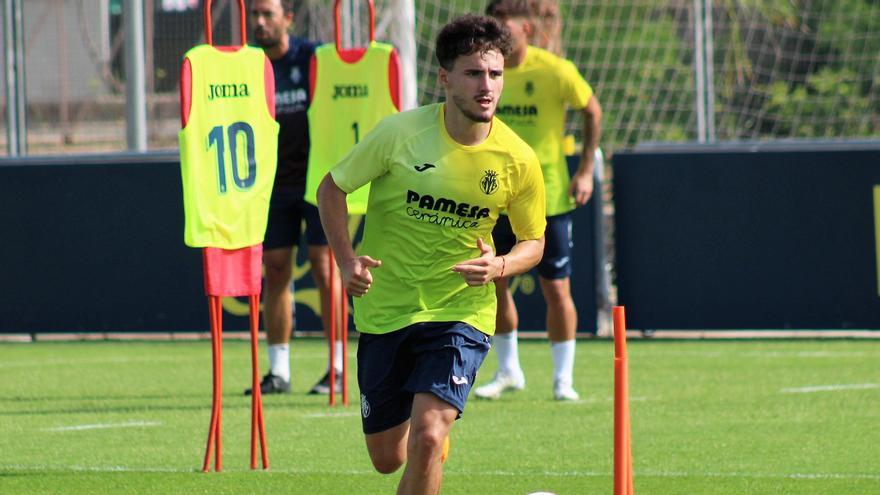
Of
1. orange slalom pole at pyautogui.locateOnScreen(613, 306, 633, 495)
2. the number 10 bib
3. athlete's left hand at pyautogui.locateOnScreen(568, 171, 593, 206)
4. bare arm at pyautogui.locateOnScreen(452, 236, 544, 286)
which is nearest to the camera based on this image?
orange slalom pole at pyautogui.locateOnScreen(613, 306, 633, 495)

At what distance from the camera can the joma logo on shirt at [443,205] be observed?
6.15 meters

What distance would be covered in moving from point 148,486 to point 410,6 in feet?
26.8

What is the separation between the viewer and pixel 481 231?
6.26 meters

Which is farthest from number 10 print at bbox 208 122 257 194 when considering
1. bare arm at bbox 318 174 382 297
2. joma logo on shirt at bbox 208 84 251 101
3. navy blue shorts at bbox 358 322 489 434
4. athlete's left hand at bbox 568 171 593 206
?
athlete's left hand at bbox 568 171 593 206

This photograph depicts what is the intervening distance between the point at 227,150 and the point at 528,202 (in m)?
2.00

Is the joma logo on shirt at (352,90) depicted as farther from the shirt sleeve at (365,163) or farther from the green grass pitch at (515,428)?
the shirt sleeve at (365,163)

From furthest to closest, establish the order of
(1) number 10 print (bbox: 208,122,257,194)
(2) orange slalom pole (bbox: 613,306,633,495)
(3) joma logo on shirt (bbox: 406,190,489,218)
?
(1) number 10 print (bbox: 208,122,257,194), (3) joma logo on shirt (bbox: 406,190,489,218), (2) orange slalom pole (bbox: 613,306,633,495)

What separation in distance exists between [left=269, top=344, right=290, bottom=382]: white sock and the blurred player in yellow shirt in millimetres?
1423

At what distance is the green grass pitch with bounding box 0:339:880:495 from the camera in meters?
7.46

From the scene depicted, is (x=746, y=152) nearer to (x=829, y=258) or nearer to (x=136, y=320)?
(x=829, y=258)

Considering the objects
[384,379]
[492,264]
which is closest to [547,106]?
[384,379]

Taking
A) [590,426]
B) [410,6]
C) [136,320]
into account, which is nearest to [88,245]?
[136,320]

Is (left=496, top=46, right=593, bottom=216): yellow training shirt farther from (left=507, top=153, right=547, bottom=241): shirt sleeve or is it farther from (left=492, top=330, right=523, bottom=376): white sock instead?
(left=507, top=153, right=547, bottom=241): shirt sleeve

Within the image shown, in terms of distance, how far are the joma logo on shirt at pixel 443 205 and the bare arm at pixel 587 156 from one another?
3830 millimetres
